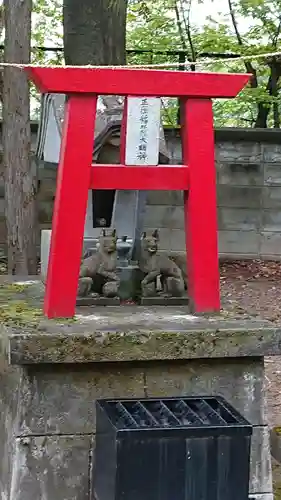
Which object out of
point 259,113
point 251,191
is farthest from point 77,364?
point 259,113

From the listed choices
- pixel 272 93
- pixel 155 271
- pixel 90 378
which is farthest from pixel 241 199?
pixel 90 378

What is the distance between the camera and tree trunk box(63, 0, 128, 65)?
317 inches

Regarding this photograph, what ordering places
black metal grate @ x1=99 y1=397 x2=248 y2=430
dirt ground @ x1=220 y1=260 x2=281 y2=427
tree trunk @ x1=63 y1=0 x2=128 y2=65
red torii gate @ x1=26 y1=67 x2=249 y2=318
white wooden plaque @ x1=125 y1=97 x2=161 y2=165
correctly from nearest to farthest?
black metal grate @ x1=99 y1=397 x2=248 y2=430 → red torii gate @ x1=26 y1=67 x2=249 y2=318 → white wooden plaque @ x1=125 y1=97 x2=161 y2=165 → dirt ground @ x1=220 y1=260 x2=281 y2=427 → tree trunk @ x1=63 y1=0 x2=128 y2=65

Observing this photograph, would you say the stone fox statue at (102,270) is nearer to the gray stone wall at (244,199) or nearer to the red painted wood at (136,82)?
the red painted wood at (136,82)

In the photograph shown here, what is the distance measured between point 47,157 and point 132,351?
1.86m

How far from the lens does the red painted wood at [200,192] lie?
12.6ft

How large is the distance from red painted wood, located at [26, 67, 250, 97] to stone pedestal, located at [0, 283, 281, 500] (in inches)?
43.9

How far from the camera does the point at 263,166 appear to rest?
10.3 metres

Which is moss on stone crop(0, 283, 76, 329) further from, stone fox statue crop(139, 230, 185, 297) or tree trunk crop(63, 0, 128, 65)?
tree trunk crop(63, 0, 128, 65)

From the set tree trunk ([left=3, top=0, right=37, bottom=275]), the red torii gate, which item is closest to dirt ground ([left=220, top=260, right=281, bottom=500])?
tree trunk ([left=3, top=0, right=37, bottom=275])

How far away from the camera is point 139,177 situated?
3.80 m

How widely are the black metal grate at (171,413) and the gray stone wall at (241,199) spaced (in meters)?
6.69

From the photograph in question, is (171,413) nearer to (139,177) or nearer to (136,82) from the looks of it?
(139,177)

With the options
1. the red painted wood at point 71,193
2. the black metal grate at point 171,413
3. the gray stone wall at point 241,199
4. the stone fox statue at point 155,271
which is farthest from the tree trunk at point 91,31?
the black metal grate at point 171,413
